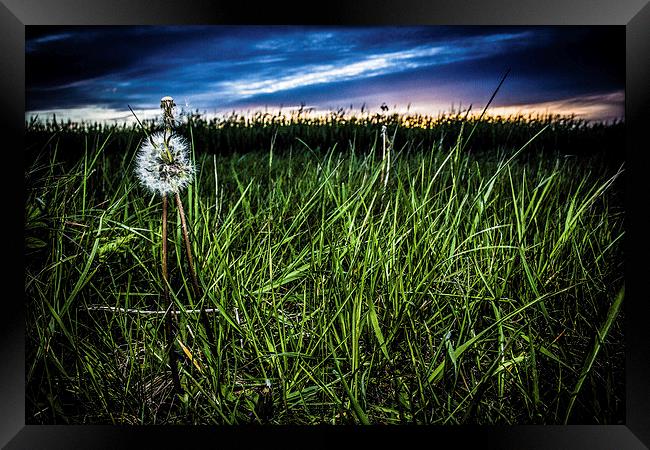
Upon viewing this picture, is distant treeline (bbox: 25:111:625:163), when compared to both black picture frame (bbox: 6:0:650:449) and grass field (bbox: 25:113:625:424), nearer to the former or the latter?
grass field (bbox: 25:113:625:424)

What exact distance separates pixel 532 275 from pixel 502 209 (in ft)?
0.63

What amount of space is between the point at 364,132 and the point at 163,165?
1.76 feet

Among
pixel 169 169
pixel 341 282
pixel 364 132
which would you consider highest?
pixel 364 132

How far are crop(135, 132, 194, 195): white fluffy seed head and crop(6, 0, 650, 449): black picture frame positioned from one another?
353 millimetres

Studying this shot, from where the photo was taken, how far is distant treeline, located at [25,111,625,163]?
5.40 ft

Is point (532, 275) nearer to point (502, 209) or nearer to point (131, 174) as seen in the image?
point (502, 209)

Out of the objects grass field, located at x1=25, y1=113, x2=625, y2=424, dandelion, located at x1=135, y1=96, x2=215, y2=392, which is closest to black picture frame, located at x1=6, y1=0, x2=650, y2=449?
grass field, located at x1=25, y1=113, x2=625, y2=424

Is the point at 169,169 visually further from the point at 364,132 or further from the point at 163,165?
the point at 364,132
